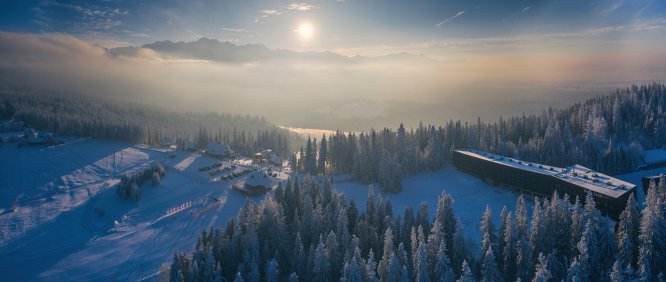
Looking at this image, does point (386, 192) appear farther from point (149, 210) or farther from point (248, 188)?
point (149, 210)

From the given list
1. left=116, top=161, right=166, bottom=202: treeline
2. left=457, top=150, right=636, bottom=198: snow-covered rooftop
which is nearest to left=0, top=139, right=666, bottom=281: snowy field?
left=116, top=161, right=166, bottom=202: treeline

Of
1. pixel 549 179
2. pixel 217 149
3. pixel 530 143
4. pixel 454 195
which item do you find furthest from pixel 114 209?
pixel 530 143

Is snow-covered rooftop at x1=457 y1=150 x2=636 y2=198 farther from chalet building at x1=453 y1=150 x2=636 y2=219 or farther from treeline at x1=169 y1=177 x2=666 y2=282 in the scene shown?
treeline at x1=169 y1=177 x2=666 y2=282

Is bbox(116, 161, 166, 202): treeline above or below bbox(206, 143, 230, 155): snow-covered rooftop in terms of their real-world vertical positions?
below

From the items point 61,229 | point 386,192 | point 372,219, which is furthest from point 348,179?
point 61,229

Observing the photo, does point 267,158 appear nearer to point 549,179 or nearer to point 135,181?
point 135,181
